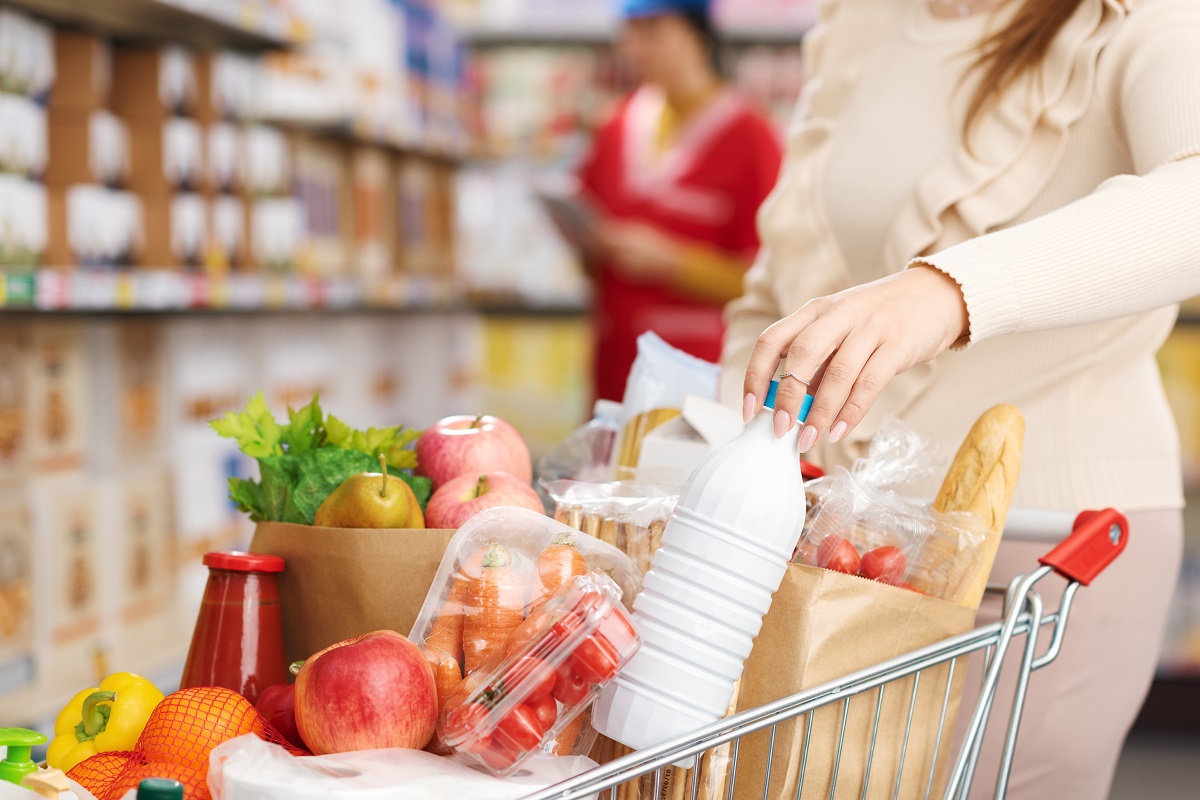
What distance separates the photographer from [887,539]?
1022 mm

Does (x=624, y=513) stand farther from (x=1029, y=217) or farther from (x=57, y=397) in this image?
(x=57, y=397)

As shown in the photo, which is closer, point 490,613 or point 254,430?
point 490,613

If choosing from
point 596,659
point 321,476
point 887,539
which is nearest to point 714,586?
point 596,659

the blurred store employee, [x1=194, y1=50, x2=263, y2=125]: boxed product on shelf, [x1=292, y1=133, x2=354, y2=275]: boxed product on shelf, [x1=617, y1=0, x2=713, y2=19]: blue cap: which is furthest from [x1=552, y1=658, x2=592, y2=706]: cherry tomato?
[x1=617, y1=0, x2=713, y2=19]: blue cap

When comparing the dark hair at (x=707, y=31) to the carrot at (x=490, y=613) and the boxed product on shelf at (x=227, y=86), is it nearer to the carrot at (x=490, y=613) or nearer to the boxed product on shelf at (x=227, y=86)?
the boxed product on shelf at (x=227, y=86)

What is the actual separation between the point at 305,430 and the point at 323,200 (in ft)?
7.82

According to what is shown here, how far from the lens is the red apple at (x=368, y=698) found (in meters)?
0.89

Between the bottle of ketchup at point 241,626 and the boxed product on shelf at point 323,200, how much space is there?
6.87ft

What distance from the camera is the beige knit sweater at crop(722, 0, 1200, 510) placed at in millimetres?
1017

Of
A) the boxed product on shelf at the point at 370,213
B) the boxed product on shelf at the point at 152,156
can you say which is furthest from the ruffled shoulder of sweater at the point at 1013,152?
the boxed product on shelf at the point at 370,213

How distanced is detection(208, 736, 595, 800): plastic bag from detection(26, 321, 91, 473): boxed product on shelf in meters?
1.66

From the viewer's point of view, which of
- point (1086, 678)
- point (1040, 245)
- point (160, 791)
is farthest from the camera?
point (1086, 678)

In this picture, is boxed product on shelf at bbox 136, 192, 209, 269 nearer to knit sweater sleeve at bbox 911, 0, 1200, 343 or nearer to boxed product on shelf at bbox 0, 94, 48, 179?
boxed product on shelf at bbox 0, 94, 48, 179

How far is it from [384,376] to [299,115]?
1335 millimetres
